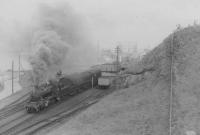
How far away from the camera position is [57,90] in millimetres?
24906

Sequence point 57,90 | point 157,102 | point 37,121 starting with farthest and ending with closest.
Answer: point 57,90 → point 37,121 → point 157,102

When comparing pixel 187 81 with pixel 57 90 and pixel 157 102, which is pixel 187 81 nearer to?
pixel 157 102

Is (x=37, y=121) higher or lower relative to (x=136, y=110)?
lower

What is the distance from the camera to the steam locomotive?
2295 cm

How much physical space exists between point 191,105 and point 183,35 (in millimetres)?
9573

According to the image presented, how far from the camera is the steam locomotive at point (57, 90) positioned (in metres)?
22.9

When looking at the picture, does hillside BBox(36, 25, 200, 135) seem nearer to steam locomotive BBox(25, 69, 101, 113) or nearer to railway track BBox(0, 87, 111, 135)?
railway track BBox(0, 87, 111, 135)

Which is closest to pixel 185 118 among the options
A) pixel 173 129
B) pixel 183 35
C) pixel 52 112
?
pixel 173 129

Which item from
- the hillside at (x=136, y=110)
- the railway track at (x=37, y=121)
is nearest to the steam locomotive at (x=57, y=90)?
the railway track at (x=37, y=121)

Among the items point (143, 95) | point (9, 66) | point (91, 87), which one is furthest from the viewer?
point (9, 66)

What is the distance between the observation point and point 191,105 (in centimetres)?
1401

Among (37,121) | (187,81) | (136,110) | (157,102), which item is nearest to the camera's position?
(157,102)

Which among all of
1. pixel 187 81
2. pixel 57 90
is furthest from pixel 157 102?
pixel 57 90

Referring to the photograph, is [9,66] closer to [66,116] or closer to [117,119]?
[66,116]
